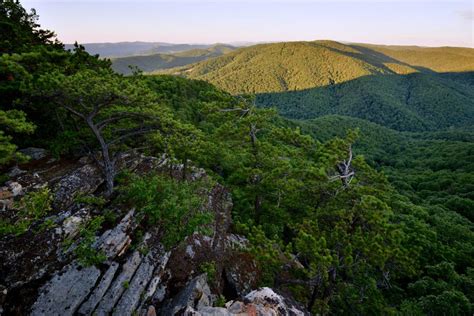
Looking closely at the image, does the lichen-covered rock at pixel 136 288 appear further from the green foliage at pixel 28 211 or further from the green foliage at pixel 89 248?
the green foliage at pixel 28 211

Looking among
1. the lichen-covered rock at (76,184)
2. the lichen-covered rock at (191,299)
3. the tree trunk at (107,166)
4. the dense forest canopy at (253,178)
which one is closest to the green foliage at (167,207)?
the dense forest canopy at (253,178)

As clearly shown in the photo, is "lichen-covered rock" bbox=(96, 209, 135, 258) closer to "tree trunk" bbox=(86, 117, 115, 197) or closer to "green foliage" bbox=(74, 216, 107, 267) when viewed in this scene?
"green foliage" bbox=(74, 216, 107, 267)

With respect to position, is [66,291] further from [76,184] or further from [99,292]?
[76,184]

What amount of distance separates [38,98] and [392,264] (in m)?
20.3

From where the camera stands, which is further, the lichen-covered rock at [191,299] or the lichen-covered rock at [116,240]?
the lichen-covered rock at [116,240]

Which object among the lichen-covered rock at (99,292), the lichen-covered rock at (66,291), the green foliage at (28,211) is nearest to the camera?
the lichen-covered rock at (66,291)

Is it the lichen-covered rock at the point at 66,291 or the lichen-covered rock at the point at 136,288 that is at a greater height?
the lichen-covered rock at the point at 66,291

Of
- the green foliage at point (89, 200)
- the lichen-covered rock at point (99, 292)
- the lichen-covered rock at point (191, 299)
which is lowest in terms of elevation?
the lichen-covered rock at point (191, 299)

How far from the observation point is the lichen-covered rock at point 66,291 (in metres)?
8.98

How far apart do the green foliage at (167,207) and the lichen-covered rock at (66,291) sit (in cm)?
318

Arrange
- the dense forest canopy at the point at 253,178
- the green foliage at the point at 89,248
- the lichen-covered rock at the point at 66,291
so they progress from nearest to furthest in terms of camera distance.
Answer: the lichen-covered rock at the point at 66,291, the green foliage at the point at 89,248, the dense forest canopy at the point at 253,178

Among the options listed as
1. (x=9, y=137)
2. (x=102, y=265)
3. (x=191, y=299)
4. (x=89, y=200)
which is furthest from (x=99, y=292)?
(x=9, y=137)

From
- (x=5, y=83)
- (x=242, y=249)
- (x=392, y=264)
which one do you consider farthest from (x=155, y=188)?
(x=392, y=264)

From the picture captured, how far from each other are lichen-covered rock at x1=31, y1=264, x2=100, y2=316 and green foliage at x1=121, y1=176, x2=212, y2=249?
3183 millimetres
